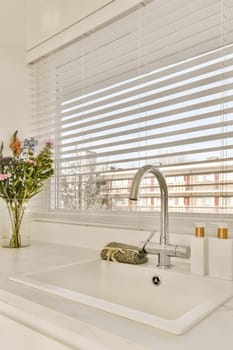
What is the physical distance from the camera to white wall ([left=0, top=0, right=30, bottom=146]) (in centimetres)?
185

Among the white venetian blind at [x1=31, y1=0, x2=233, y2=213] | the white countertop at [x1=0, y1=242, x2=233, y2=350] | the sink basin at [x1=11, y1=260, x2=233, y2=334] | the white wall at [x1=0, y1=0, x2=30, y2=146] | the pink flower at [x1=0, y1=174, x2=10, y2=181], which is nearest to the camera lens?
the white countertop at [x1=0, y1=242, x2=233, y2=350]

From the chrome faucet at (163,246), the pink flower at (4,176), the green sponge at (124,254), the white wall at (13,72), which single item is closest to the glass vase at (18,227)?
the pink flower at (4,176)

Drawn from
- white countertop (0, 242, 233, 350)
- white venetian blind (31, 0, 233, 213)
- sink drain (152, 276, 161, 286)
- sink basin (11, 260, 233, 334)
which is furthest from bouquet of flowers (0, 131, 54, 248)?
sink drain (152, 276, 161, 286)

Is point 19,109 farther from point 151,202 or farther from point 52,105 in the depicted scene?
point 151,202

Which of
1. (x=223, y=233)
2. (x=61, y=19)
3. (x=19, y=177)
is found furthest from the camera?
(x=61, y=19)

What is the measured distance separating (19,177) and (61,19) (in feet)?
2.84

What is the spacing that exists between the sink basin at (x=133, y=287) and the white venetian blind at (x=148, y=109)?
339mm

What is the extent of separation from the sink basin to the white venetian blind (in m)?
0.34

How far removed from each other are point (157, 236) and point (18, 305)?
63 cm

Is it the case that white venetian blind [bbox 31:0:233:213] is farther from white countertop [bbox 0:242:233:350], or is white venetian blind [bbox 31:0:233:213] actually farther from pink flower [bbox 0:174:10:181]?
white countertop [bbox 0:242:233:350]

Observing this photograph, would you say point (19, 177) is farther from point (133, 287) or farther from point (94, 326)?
point (94, 326)

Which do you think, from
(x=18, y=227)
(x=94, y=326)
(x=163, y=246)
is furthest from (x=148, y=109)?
(x=94, y=326)

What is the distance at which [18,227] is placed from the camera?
159 centimetres

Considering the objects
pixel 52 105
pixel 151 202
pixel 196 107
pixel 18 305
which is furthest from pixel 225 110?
pixel 52 105
